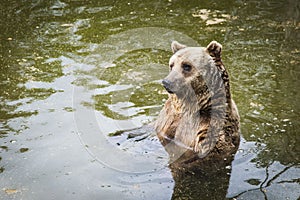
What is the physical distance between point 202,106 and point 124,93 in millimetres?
2265

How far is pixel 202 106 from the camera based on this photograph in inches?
190

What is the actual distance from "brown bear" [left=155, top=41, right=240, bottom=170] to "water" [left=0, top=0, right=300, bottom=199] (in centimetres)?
25

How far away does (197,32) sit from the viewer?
887cm

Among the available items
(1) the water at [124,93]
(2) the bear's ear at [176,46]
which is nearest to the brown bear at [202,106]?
(2) the bear's ear at [176,46]

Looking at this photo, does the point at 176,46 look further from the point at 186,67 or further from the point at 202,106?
the point at 202,106

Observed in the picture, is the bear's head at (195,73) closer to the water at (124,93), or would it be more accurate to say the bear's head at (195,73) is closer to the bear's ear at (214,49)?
the bear's ear at (214,49)

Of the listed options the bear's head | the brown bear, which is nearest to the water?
the brown bear

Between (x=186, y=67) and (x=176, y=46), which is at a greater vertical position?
(x=176, y=46)

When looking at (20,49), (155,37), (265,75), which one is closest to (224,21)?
(155,37)

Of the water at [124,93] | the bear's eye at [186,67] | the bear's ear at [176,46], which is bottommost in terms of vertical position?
the water at [124,93]

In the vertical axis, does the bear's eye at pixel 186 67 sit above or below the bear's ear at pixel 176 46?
below

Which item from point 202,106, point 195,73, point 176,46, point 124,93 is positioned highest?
point 176,46

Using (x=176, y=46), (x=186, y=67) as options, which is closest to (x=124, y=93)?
(x=176, y=46)

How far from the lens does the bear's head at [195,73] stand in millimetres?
4684
